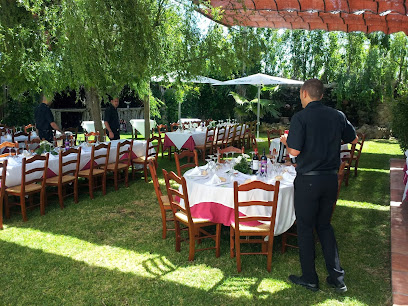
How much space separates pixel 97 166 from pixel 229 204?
3784 millimetres

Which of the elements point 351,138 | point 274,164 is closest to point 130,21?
point 274,164

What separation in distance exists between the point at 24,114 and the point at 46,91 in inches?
315

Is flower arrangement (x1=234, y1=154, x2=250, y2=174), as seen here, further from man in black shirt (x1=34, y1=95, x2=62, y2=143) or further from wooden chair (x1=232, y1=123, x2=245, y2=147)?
wooden chair (x1=232, y1=123, x2=245, y2=147)

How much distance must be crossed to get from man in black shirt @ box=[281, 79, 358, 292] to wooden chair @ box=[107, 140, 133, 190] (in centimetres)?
443

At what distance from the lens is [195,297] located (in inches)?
135

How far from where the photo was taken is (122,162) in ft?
25.7

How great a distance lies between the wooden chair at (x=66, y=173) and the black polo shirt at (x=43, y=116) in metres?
1.79

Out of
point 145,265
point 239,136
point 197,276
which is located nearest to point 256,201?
point 197,276

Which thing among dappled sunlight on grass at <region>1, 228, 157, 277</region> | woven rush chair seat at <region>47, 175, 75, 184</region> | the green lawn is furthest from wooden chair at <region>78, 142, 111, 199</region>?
dappled sunlight on grass at <region>1, 228, 157, 277</region>

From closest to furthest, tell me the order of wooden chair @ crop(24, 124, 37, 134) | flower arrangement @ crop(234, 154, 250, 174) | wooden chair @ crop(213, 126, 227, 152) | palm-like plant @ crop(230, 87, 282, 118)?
flower arrangement @ crop(234, 154, 250, 174)
wooden chair @ crop(213, 126, 227, 152)
wooden chair @ crop(24, 124, 37, 134)
palm-like plant @ crop(230, 87, 282, 118)

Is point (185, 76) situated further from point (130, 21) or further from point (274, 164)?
point (274, 164)

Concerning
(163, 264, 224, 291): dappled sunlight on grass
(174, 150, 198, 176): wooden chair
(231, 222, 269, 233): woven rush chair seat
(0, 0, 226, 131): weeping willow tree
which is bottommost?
(163, 264, 224, 291): dappled sunlight on grass

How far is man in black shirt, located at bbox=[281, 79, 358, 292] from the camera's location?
3.21m

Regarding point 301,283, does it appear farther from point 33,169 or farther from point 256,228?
point 33,169
